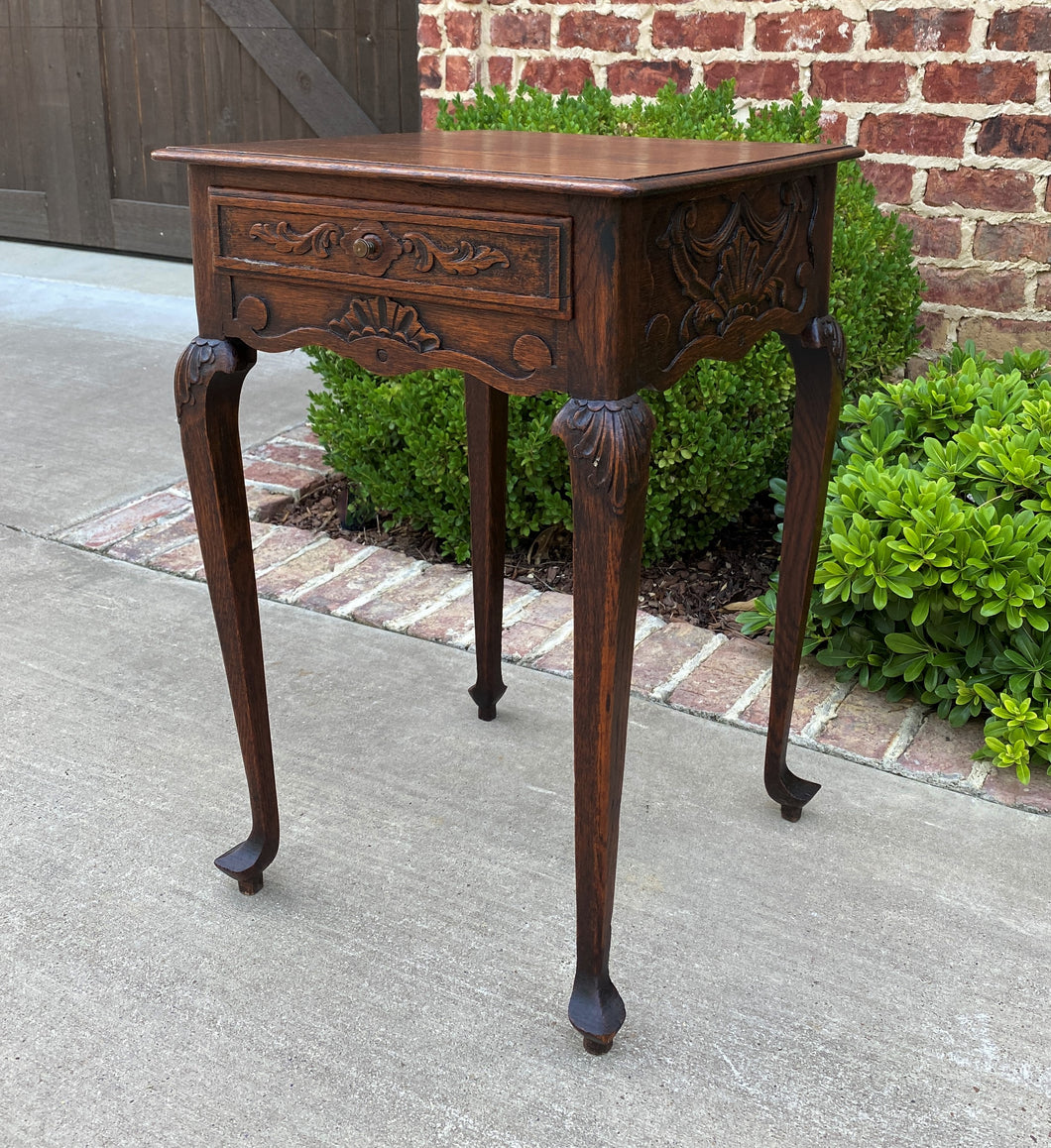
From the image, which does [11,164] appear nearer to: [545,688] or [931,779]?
[545,688]

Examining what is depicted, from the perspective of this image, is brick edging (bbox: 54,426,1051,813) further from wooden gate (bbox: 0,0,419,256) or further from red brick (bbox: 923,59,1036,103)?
wooden gate (bbox: 0,0,419,256)

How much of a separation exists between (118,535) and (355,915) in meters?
1.72

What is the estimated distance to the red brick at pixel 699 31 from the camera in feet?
10.9

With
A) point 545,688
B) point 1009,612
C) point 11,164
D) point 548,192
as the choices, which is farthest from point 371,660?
point 11,164

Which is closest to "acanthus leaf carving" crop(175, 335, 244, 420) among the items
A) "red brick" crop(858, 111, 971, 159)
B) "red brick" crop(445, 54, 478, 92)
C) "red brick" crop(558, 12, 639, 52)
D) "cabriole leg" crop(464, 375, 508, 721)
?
"cabriole leg" crop(464, 375, 508, 721)

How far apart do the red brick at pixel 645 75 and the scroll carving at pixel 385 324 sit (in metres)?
2.28

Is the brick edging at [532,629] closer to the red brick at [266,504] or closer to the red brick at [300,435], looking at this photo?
the red brick at [266,504]

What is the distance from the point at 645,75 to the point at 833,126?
0.59 meters

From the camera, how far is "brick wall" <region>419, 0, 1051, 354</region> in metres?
2.99

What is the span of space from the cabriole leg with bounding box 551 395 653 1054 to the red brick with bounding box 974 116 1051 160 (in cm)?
220

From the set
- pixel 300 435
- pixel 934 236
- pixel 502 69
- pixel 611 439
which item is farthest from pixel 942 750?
pixel 502 69

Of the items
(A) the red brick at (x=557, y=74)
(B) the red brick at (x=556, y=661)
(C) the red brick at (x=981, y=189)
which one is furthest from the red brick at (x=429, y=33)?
(B) the red brick at (x=556, y=661)

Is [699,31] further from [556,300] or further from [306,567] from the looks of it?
[556,300]

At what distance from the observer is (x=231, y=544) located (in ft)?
5.57
